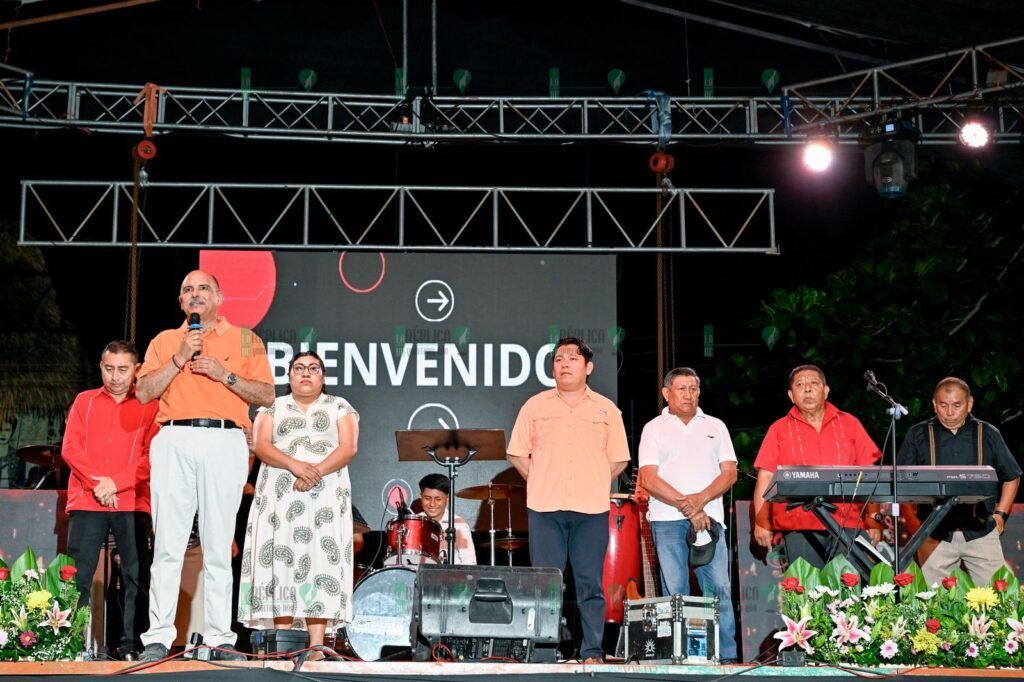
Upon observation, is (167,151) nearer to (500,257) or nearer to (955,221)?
(500,257)

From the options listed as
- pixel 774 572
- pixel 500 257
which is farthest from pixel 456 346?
pixel 774 572

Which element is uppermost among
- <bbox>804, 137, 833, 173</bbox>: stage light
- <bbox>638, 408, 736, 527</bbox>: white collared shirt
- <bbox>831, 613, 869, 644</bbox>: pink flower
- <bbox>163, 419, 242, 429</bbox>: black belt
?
<bbox>804, 137, 833, 173</bbox>: stage light

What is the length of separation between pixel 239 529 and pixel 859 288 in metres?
5.62

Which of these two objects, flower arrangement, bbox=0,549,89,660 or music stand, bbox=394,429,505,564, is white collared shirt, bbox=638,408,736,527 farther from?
flower arrangement, bbox=0,549,89,660

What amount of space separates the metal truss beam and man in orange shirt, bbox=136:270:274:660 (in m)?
3.96

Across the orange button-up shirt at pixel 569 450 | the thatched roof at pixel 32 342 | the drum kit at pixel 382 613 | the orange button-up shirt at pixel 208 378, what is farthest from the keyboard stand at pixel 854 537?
the thatched roof at pixel 32 342

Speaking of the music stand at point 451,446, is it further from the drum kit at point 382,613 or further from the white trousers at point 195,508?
the white trousers at point 195,508

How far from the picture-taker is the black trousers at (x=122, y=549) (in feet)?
18.1

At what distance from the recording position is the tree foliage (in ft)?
32.5

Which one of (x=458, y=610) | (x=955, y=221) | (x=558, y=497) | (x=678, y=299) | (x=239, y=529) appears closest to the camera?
(x=458, y=610)

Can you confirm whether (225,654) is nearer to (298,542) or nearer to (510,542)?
(298,542)

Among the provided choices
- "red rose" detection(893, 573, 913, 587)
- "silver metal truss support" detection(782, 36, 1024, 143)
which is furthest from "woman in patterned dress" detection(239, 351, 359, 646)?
"silver metal truss support" detection(782, 36, 1024, 143)

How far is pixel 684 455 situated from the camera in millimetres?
5949

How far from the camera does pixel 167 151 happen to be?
35.3 feet
